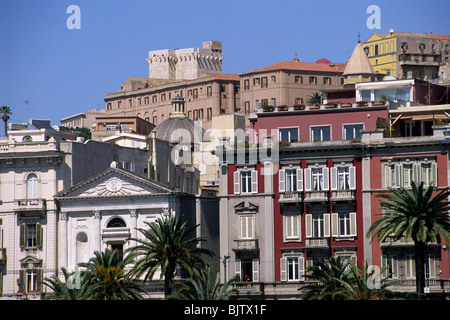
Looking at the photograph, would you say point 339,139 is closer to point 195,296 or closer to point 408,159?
point 408,159

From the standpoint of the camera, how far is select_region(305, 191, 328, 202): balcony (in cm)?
10169

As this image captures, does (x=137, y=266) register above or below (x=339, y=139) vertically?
below

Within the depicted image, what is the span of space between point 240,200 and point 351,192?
9.80 metres

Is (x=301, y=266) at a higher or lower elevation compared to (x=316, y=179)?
lower

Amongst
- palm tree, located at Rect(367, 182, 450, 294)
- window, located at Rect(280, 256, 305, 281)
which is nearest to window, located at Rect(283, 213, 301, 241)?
window, located at Rect(280, 256, 305, 281)

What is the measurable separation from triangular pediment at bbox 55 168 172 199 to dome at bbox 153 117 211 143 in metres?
47.5

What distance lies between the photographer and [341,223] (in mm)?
101625

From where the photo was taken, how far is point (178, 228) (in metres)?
98.7

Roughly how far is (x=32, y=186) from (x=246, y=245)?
22176 mm

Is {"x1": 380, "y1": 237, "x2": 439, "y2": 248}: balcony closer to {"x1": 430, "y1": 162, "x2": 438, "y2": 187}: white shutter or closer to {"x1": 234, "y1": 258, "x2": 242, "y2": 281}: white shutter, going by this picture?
{"x1": 430, "y1": 162, "x2": 438, "y2": 187}: white shutter

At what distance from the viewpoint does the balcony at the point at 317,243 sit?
101 meters

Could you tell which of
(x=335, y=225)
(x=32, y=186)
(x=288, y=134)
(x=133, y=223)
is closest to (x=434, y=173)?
(x=335, y=225)

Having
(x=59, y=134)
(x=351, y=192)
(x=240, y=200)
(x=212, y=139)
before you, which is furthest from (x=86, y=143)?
(x=212, y=139)

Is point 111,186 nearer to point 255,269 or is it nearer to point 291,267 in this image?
point 255,269
